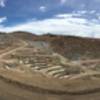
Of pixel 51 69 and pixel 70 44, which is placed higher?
pixel 70 44

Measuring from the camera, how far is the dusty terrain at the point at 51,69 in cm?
955

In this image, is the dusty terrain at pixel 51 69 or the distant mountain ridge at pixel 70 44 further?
the distant mountain ridge at pixel 70 44

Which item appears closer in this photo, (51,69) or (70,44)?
(51,69)

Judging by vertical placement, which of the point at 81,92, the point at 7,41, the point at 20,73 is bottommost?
the point at 81,92

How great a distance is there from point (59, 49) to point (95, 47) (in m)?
0.99

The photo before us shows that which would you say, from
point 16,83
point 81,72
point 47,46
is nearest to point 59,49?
point 47,46

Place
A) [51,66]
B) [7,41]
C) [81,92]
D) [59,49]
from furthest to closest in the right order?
[7,41]
[59,49]
[51,66]
[81,92]

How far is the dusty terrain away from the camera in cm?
955

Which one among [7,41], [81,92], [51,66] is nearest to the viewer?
[81,92]

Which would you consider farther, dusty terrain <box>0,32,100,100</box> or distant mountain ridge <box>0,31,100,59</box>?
distant mountain ridge <box>0,31,100,59</box>

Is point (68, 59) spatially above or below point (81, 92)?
above

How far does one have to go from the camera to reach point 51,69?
1018 centimetres

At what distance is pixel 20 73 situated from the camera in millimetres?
9961

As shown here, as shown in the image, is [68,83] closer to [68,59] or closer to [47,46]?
[68,59]
